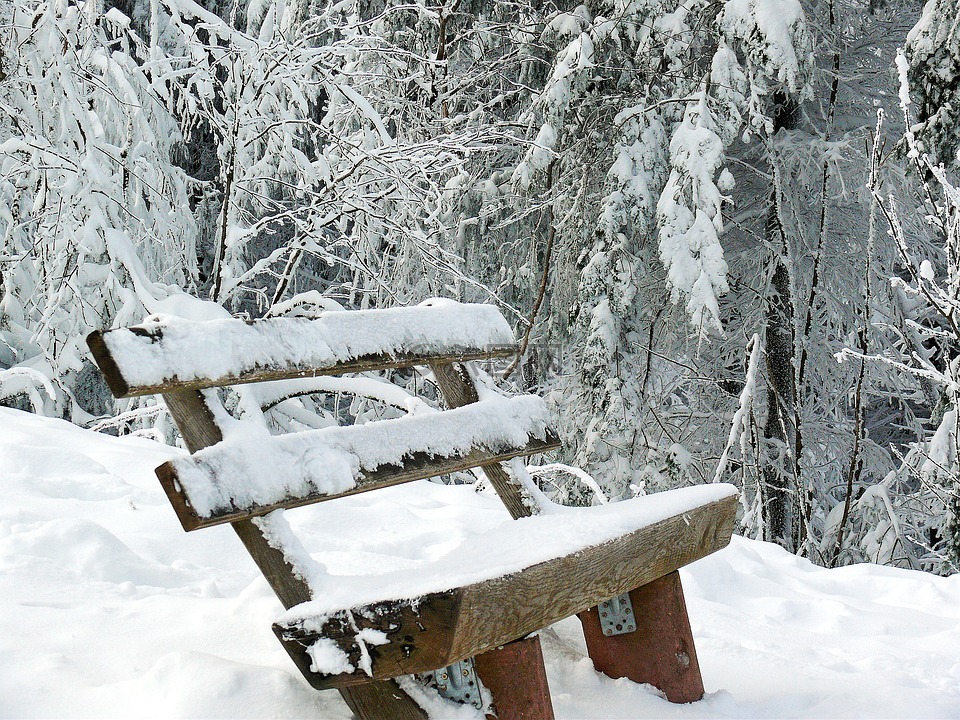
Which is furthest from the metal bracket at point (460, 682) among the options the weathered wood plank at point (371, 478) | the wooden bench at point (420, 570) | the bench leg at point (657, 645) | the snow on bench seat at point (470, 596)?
the bench leg at point (657, 645)

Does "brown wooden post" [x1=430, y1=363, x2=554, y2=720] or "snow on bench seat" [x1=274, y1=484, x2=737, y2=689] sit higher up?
"snow on bench seat" [x1=274, y1=484, x2=737, y2=689]

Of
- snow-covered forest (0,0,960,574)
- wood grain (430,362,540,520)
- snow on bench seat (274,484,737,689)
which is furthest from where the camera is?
snow-covered forest (0,0,960,574)

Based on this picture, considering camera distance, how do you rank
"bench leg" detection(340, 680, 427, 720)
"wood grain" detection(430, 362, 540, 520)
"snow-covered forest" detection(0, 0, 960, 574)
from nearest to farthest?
"bench leg" detection(340, 680, 427, 720), "wood grain" detection(430, 362, 540, 520), "snow-covered forest" detection(0, 0, 960, 574)

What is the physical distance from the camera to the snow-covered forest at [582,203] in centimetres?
426

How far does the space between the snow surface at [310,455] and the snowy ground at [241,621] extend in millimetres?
418

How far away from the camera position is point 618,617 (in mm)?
2072

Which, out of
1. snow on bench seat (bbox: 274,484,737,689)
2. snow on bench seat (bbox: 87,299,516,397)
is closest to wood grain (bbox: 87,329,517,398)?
snow on bench seat (bbox: 87,299,516,397)

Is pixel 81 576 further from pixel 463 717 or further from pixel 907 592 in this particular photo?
pixel 907 592

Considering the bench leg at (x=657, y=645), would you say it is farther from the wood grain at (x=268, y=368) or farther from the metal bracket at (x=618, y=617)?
the wood grain at (x=268, y=368)

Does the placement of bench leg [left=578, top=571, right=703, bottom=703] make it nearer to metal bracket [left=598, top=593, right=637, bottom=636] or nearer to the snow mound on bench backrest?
metal bracket [left=598, top=593, right=637, bottom=636]

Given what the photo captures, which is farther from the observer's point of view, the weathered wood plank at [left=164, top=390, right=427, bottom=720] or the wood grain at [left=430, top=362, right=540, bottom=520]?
the wood grain at [left=430, top=362, right=540, bottom=520]

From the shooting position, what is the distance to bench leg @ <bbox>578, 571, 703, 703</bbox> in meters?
2.02

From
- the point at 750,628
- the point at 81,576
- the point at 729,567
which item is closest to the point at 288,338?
the point at 81,576

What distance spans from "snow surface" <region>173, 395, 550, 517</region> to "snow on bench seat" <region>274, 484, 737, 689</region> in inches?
7.3
